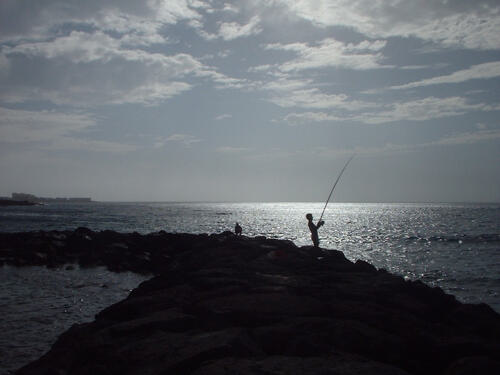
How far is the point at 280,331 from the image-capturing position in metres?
4.69

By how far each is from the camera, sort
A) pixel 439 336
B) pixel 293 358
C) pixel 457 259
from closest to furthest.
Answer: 1. pixel 293 358
2. pixel 439 336
3. pixel 457 259

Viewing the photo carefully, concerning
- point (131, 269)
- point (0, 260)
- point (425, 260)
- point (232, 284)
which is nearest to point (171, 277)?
point (232, 284)

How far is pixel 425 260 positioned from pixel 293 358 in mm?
17778

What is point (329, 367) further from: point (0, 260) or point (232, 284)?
point (0, 260)

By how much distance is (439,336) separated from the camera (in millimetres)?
5020

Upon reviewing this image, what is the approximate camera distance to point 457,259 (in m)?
19.5

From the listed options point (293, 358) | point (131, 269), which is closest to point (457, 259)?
point (131, 269)

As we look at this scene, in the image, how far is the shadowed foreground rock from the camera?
153 inches

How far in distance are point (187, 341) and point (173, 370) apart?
1.99ft

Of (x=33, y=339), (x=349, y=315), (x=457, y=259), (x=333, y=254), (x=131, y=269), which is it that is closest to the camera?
(x=349, y=315)

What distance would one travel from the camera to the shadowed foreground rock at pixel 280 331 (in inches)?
153

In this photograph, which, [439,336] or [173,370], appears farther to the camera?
[439,336]

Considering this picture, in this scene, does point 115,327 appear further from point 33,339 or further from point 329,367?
point 329,367

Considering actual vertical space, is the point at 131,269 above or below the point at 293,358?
below
